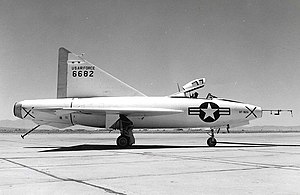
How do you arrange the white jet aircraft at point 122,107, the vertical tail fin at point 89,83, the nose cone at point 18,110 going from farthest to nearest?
the vertical tail fin at point 89,83
the nose cone at point 18,110
the white jet aircraft at point 122,107

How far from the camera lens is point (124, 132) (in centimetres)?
1716

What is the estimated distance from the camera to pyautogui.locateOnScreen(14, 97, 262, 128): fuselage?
17.1 meters

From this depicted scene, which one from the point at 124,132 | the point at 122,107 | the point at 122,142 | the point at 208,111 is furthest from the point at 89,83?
the point at 208,111

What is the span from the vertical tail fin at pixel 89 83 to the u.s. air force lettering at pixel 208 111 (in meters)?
3.09

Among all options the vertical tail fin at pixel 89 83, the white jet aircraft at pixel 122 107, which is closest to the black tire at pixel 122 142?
the white jet aircraft at pixel 122 107

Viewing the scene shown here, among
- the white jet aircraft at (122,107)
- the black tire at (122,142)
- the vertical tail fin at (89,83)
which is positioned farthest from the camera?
the vertical tail fin at (89,83)

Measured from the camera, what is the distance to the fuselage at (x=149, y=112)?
17.1 m

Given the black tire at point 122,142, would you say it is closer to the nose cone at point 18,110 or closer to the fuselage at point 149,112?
the fuselage at point 149,112

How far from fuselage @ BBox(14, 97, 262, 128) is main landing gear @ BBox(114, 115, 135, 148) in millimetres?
340

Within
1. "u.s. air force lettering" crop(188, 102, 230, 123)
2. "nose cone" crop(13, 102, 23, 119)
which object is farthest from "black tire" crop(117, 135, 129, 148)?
"nose cone" crop(13, 102, 23, 119)

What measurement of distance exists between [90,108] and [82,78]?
2.33m

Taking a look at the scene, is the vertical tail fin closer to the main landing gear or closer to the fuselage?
the fuselage

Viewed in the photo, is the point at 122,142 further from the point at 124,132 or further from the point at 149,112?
the point at 149,112

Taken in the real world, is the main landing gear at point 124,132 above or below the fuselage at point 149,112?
below
